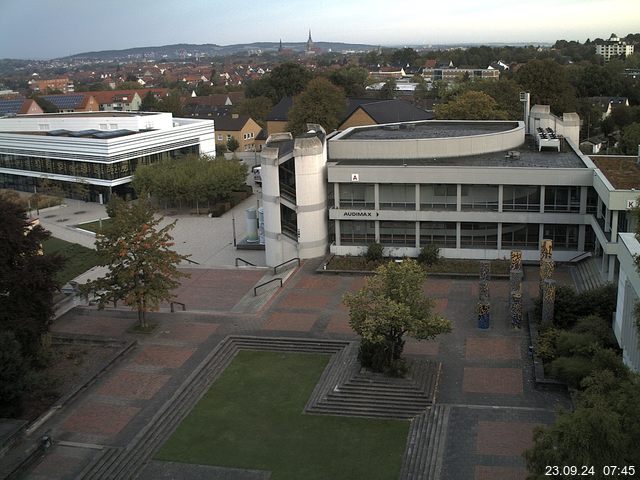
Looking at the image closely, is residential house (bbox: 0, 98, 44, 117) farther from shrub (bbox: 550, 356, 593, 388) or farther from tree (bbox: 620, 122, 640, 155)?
shrub (bbox: 550, 356, 593, 388)

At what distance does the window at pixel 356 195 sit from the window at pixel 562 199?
9.22m

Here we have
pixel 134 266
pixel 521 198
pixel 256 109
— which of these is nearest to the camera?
pixel 134 266

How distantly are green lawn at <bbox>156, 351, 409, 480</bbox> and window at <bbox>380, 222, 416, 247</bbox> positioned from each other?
14.5 meters

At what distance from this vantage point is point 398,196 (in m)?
38.8

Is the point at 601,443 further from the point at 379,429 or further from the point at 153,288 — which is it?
the point at 153,288

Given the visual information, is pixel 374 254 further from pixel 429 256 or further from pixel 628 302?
pixel 628 302

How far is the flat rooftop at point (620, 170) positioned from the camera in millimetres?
33125

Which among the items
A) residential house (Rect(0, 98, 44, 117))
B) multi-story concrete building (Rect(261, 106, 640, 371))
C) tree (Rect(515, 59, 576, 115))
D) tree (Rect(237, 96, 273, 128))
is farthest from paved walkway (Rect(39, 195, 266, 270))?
residential house (Rect(0, 98, 44, 117))

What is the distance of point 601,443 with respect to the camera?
12.9 metres

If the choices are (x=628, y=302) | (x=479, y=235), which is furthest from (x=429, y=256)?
(x=628, y=302)

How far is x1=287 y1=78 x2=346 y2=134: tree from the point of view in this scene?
72.3 m

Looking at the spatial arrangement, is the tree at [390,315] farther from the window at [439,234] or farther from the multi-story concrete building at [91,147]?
the multi-story concrete building at [91,147]

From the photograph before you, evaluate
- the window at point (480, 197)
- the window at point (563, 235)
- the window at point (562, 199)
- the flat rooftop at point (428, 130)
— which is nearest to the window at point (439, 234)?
the window at point (480, 197)

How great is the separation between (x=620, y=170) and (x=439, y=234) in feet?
31.8
